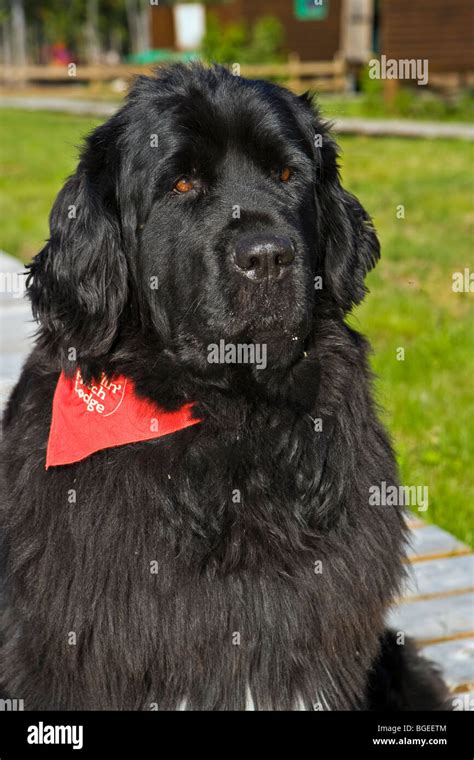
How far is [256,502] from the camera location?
Result: 2684mm

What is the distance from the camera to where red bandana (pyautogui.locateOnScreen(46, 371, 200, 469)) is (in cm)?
268

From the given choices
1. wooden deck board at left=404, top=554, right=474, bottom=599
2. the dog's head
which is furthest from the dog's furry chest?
wooden deck board at left=404, top=554, right=474, bottom=599

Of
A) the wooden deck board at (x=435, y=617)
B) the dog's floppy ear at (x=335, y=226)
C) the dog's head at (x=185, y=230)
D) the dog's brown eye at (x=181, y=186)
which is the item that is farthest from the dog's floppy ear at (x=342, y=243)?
the wooden deck board at (x=435, y=617)

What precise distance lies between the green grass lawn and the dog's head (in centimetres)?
35

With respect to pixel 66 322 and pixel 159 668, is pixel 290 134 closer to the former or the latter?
pixel 66 322

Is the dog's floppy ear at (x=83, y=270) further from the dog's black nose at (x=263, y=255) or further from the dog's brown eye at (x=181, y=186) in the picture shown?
the dog's black nose at (x=263, y=255)

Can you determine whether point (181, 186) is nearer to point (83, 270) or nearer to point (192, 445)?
point (83, 270)

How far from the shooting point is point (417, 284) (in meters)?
7.86

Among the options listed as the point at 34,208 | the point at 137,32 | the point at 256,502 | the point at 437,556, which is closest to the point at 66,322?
the point at 256,502

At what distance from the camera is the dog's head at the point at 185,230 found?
265cm

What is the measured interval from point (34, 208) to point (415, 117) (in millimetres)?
11562

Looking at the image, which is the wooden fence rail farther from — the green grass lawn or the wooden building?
the green grass lawn

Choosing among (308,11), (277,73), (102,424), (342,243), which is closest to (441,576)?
(342,243)

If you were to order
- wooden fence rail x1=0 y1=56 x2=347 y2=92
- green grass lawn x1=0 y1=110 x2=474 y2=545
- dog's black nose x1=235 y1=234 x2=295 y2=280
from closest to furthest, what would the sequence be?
dog's black nose x1=235 y1=234 x2=295 y2=280 → green grass lawn x1=0 y1=110 x2=474 y2=545 → wooden fence rail x1=0 y1=56 x2=347 y2=92
